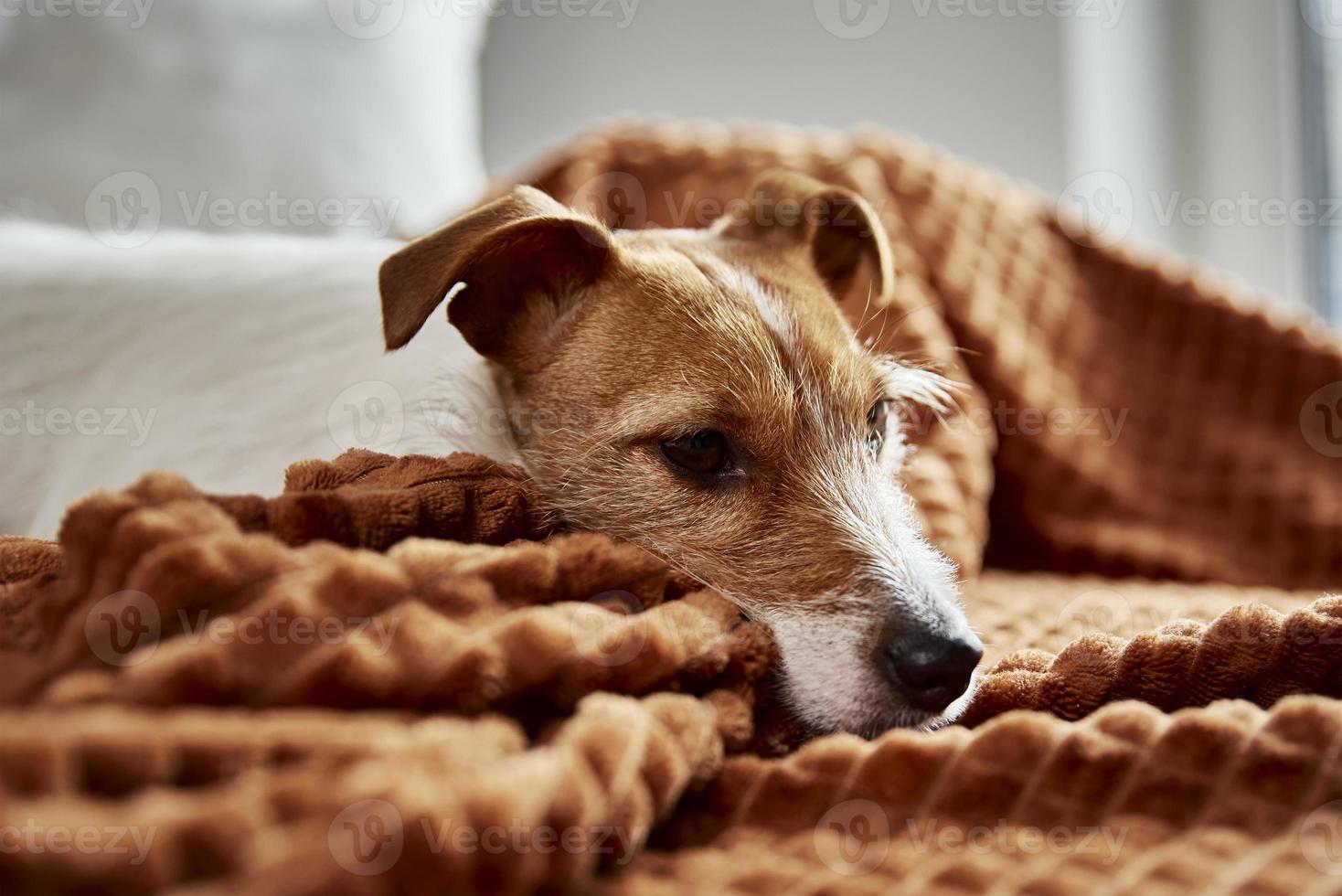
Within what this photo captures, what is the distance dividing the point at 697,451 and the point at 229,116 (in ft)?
5.98

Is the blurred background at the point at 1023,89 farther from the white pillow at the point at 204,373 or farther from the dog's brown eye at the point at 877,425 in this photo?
the dog's brown eye at the point at 877,425

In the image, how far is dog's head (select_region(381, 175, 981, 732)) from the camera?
1.13 metres

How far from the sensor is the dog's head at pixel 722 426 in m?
1.13

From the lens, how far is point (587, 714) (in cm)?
79

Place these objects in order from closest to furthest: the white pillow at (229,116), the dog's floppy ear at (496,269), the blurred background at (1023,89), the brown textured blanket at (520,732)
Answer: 1. the brown textured blanket at (520,732)
2. the dog's floppy ear at (496,269)
3. the white pillow at (229,116)
4. the blurred background at (1023,89)

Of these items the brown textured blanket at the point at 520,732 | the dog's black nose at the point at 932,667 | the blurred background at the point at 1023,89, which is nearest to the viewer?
the brown textured blanket at the point at 520,732

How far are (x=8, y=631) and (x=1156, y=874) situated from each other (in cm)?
104

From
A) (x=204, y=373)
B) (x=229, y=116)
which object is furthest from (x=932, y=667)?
(x=229, y=116)

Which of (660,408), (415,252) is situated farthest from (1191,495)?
(415,252)

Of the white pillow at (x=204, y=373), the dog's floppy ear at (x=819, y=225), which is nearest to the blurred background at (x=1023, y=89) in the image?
the white pillow at (x=204, y=373)

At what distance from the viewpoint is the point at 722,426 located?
130cm

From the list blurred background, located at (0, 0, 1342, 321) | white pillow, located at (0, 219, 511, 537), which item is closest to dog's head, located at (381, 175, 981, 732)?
white pillow, located at (0, 219, 511, 537)

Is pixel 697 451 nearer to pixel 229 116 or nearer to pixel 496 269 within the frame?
pixel 496 269

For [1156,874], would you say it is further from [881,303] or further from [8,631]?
[881,303]
